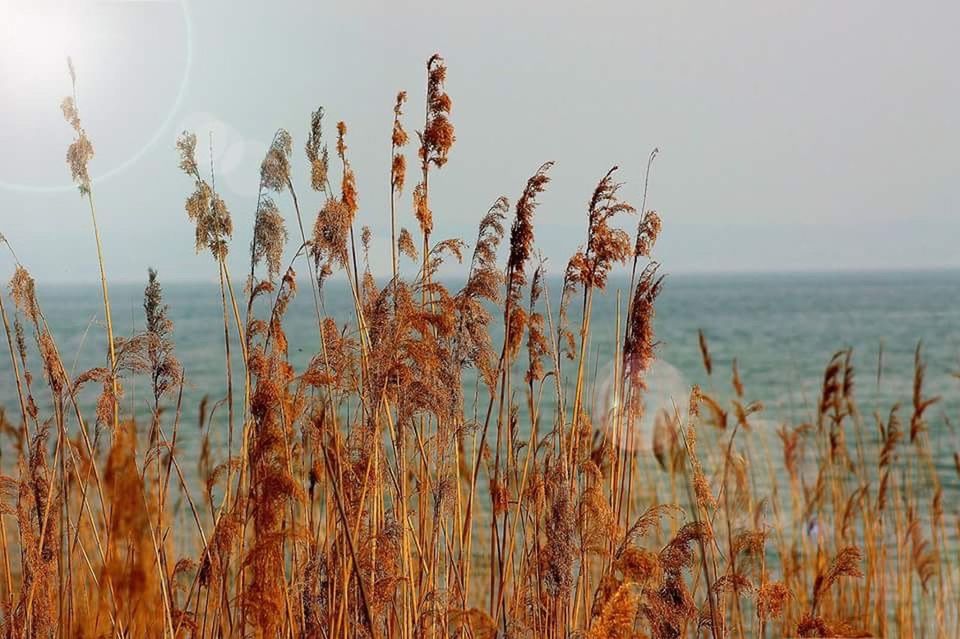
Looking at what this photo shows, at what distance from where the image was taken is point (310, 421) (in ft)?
7.64

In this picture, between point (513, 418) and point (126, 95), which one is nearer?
point (513, 418)

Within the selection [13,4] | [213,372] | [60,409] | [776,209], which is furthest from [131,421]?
[776,209]

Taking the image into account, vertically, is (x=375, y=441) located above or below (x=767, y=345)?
above

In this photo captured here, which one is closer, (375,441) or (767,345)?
(375,441)

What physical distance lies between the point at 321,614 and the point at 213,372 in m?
24.5

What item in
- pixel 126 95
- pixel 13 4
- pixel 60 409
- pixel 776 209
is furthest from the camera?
pixel 776 209

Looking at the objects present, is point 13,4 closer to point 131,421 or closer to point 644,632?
point 131,421

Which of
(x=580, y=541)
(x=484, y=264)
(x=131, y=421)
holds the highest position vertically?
→ (x=484, y=264)

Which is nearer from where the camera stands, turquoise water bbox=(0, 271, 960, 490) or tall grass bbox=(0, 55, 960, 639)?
tall grass bbox=(0, 55, 960, 639)

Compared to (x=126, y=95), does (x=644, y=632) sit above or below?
below

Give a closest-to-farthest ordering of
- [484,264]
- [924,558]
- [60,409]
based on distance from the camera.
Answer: [60,409] → [484,264] → [924,558]

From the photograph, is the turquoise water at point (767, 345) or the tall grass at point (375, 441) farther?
the turquoise water at point (767, 345)

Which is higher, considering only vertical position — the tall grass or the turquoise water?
the tall grass

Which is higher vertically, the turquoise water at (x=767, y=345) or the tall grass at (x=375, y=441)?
the tall grass at (x=375, y=441)
